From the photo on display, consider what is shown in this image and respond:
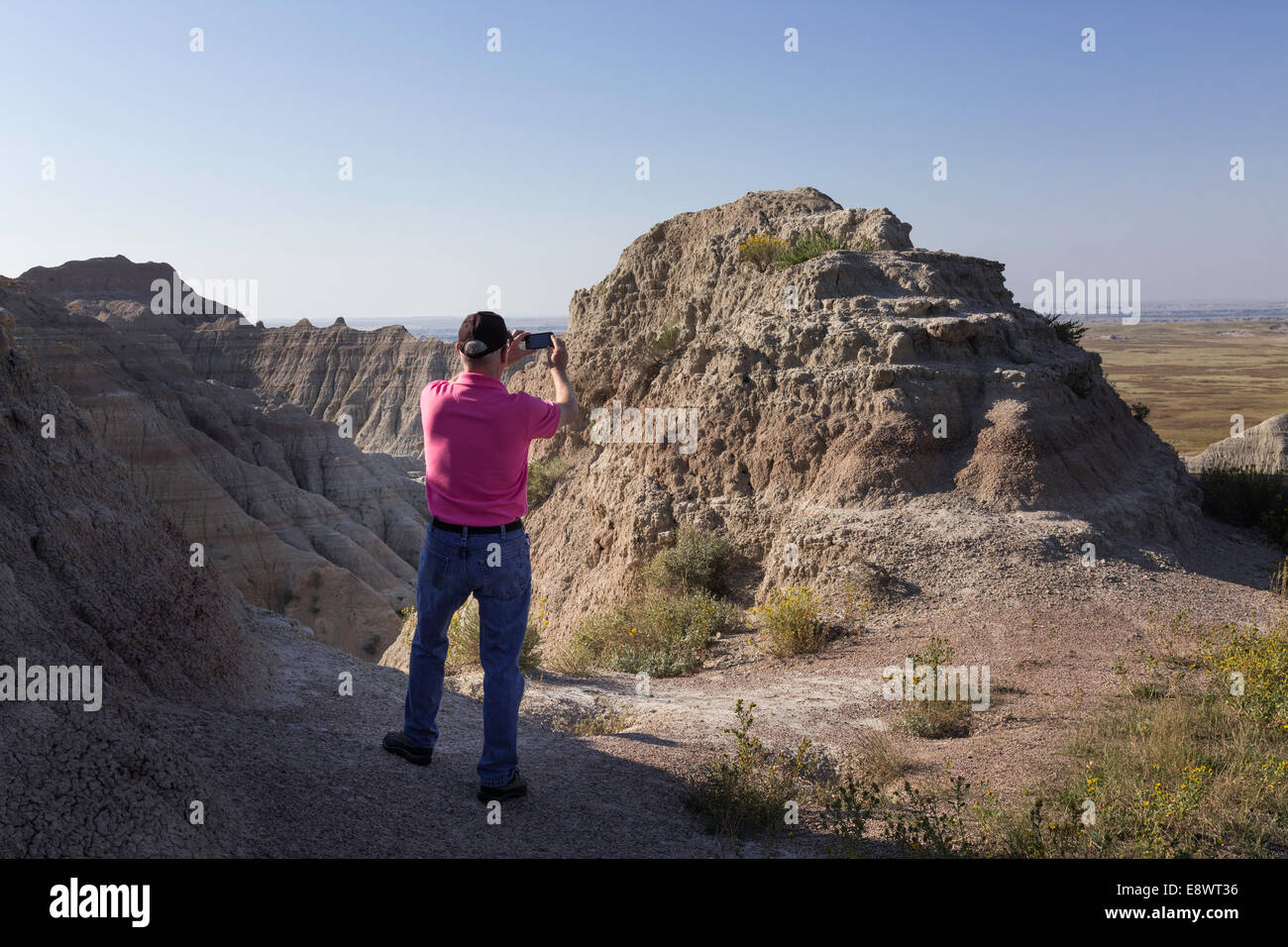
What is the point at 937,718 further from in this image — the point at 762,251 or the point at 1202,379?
the point at 1202,379

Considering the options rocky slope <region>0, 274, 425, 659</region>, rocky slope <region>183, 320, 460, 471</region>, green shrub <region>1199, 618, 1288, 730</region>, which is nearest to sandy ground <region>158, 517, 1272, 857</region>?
green shrub <region>1199, 618, 1288, 730</region>

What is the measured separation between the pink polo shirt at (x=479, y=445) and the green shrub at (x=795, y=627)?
456 cm

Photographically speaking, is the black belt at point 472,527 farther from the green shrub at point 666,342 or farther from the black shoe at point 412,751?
the green shrub at point 666,342

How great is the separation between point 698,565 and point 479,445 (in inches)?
236

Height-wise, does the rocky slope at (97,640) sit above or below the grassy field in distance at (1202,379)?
below

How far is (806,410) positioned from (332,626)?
31.4 meters

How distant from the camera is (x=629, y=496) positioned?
421 inches

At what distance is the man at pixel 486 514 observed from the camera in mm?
3609

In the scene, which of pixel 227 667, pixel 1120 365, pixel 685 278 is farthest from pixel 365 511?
pixel 1120 365

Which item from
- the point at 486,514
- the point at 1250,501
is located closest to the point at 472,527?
the point at 486,514

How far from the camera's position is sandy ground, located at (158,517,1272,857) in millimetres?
3531

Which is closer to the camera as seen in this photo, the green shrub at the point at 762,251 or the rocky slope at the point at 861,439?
the rocky slope at the point at 861,439

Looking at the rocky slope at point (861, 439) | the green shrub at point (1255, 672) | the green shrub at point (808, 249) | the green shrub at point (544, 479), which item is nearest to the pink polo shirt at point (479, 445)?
the green shrub at point (1255, 672)

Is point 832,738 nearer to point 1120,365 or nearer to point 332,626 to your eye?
point 332,626
